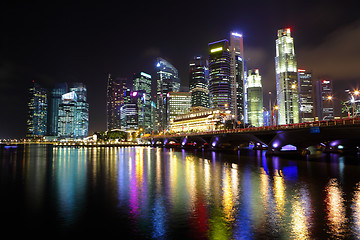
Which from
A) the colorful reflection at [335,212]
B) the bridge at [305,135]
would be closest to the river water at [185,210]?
the colorful reflection at [335,212]

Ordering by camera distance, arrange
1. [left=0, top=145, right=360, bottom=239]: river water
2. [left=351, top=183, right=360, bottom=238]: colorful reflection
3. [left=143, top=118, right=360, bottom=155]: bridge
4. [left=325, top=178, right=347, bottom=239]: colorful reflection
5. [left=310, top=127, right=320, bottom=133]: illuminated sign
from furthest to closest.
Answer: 1. [left=310, top=127, right=320, bottom=133]: illuminated sign
2. [left=143, top=118, right=360, bottom=155]: bridge
3. [left=0, top=145, right=360, bottom=239]: river water
4. [left=351, top=183, right=360, bottom=238]: colorful reflection
5. [left=325, top=178, right=347, bottom=239]: colorful reflection

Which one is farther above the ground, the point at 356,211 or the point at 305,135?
the point at 305,135

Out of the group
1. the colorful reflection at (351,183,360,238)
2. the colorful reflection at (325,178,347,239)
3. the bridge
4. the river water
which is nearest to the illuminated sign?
the bridge

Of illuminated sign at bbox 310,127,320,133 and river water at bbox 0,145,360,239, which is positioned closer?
river water at bbox 0,145,360,239

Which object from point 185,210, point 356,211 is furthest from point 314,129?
point 185,210

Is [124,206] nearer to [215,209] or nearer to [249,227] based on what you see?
[215,209]

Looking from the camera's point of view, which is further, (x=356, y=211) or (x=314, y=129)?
(x=314, y=129)

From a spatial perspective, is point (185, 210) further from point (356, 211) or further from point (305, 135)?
point (305, 135)

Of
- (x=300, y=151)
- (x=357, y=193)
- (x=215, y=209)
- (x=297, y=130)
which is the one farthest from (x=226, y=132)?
(x=215, y=209)

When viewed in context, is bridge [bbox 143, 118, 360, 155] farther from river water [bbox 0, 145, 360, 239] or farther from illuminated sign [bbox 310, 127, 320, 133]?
river water [bbox 0, 145, 360, 239]

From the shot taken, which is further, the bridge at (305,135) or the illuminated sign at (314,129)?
the illuminated sign at (314,129)

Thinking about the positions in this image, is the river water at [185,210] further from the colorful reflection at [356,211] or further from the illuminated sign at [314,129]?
the illuminated sign at [314,129]

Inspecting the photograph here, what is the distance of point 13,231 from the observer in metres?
13.5

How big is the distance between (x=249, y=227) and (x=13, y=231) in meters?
12.7
